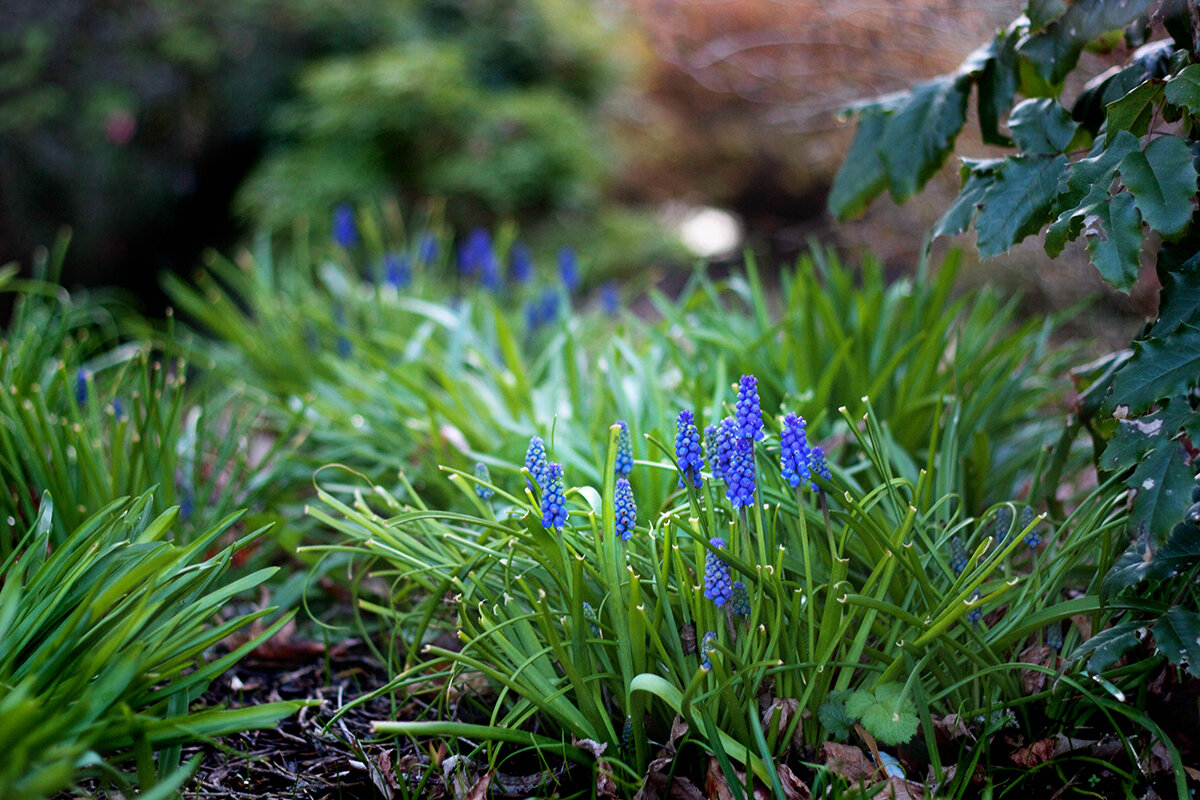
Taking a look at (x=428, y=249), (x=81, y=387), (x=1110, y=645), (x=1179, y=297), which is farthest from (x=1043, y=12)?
(x=428, y=249)

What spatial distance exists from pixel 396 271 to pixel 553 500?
8.30ft

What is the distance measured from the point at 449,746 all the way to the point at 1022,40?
1.87 meters

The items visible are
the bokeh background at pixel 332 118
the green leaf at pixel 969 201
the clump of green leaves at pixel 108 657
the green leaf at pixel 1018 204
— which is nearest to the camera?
the clump of green leaves at pixel 108 657

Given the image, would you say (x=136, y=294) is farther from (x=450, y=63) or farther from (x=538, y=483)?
(x=538, y=483)

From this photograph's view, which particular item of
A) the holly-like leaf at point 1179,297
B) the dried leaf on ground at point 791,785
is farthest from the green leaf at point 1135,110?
the dried leaf on ground at point 791,785

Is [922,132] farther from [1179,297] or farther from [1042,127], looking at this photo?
[1179,297]

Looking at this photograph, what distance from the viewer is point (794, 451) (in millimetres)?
1415

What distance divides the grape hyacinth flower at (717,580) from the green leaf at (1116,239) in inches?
30.2

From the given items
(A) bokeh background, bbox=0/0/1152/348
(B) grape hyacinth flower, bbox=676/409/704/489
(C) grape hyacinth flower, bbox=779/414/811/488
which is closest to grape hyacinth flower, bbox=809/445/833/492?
(C) grape hyacinth flower, bbox=779/414/811/488

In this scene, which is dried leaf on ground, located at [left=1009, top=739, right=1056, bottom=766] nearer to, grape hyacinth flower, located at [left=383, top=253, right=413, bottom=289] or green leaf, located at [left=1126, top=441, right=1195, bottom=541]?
green leaf, located at [left=1126, top=441, right=1195, bottom=541]

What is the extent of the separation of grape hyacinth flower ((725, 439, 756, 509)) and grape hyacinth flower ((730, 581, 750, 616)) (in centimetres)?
20

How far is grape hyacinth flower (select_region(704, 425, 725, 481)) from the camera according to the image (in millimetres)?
1487

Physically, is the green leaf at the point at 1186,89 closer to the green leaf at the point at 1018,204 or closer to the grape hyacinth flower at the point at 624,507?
the green leaf at the point at 1018,204

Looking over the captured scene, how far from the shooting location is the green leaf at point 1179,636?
4.35ft
